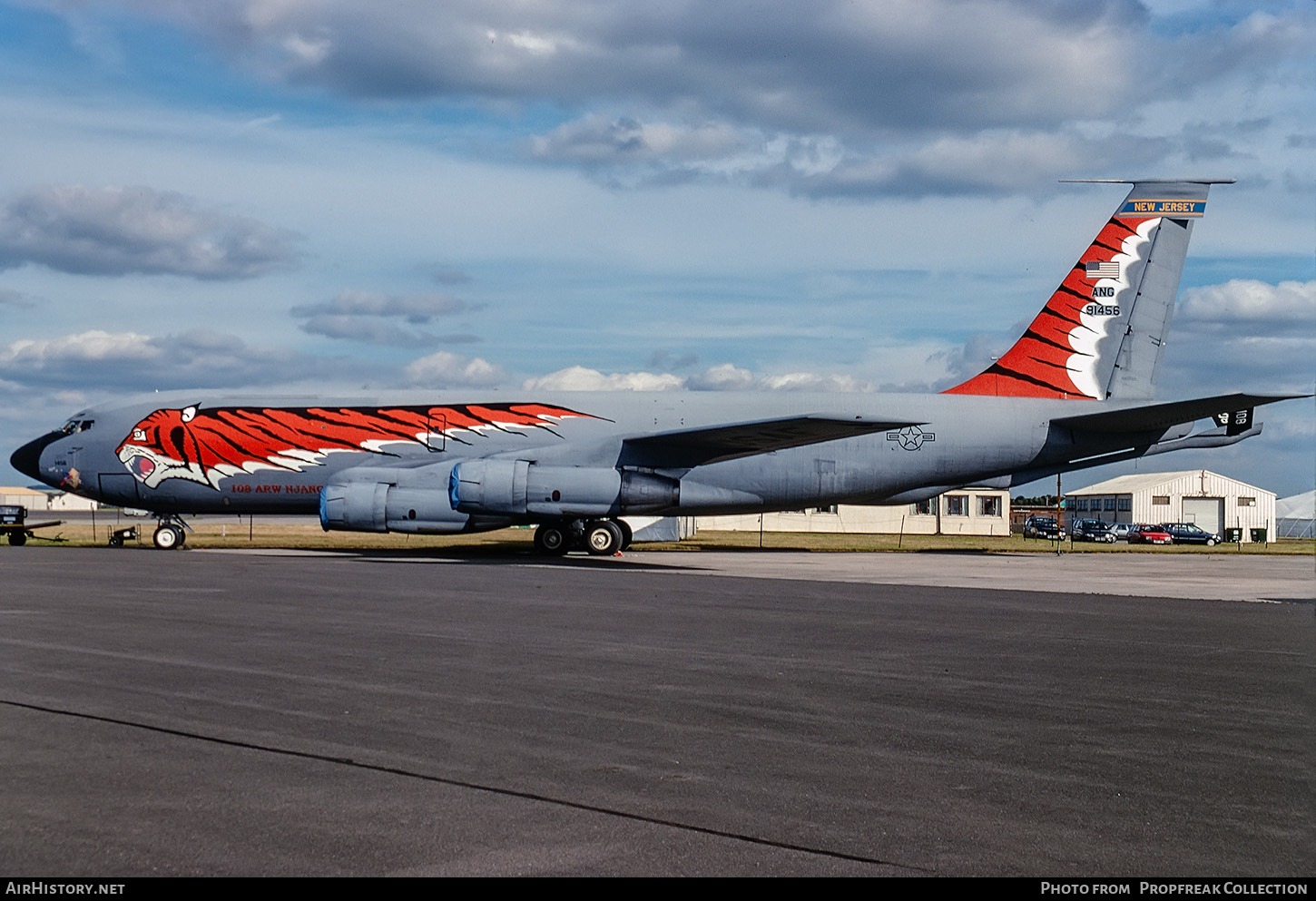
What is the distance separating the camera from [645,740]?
7.02 metres

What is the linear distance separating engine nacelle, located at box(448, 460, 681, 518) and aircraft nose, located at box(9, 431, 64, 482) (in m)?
13.2

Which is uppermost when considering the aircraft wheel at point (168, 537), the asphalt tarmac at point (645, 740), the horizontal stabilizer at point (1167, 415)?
the horizontal stabilizer at point (1167, 415)

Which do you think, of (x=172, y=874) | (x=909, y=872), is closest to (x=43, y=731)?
(x=172, y=874)

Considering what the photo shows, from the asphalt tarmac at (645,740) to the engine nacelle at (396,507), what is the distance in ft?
41.9

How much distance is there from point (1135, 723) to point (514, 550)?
1058 inches

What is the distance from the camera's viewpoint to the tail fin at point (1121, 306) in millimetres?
31953

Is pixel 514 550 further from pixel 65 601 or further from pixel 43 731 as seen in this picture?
pixel 43 731

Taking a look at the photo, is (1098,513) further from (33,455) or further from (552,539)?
(33,455)

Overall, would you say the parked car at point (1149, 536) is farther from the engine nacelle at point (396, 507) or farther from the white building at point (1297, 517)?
the engine nacelle at point (396, 507)

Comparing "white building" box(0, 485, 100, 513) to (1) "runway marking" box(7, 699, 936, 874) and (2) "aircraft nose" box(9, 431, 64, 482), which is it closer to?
(2) "aircraft nose" box(9, 431, 64, 482)

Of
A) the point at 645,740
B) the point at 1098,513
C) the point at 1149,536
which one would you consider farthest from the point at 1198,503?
the point at 645,740

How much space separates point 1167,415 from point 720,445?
11372 millimetres

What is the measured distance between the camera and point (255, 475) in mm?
31375

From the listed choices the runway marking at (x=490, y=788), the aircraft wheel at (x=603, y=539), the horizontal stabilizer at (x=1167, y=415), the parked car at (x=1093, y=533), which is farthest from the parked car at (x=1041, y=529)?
the runway marking at (x=490, y=788)
